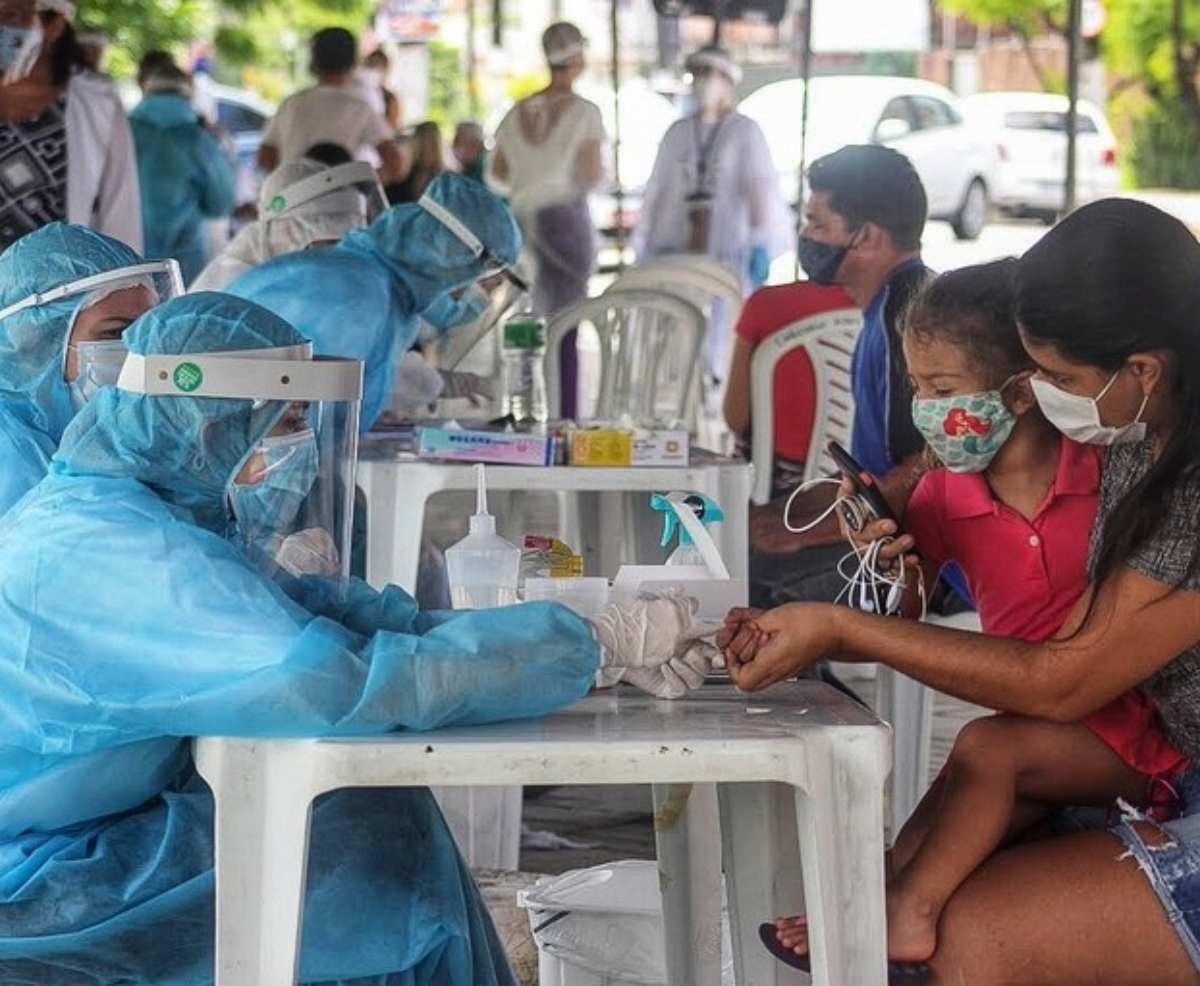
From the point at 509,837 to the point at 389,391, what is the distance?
106cm

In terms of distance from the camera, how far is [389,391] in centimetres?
477

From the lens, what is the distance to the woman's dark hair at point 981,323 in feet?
9.37

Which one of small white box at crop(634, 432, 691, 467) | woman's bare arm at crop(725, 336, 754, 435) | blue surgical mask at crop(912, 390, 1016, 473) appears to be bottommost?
woman's bare arm at crop(725, 336, 754, 435)

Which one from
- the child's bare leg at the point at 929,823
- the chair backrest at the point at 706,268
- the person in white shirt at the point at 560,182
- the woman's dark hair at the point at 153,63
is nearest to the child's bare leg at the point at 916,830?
the child's bare leg at the point at 929,823

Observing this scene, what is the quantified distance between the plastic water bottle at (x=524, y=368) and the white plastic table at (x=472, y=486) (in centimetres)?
63

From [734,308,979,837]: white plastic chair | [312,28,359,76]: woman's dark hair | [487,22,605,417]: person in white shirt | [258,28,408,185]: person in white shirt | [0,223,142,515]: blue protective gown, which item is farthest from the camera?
[487,22,605,417]: person in white shirt

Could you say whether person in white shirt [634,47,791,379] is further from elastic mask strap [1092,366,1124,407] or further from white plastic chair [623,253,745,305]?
elastic mask strap [1092,366,1124,407]

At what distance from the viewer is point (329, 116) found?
927 centimetres

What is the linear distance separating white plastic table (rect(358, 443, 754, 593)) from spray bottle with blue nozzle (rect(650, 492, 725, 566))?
99 cm

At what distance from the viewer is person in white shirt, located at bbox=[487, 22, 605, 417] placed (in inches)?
374

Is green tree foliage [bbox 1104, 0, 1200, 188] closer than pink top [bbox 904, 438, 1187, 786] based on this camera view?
No

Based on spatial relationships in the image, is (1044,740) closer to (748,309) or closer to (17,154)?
(748,309)

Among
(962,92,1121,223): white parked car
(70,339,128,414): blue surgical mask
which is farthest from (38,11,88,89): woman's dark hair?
(962,92,1121,223): white parked car

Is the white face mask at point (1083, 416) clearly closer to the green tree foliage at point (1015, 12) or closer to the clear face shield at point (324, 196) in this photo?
the clear face shield at point (324, 196)
